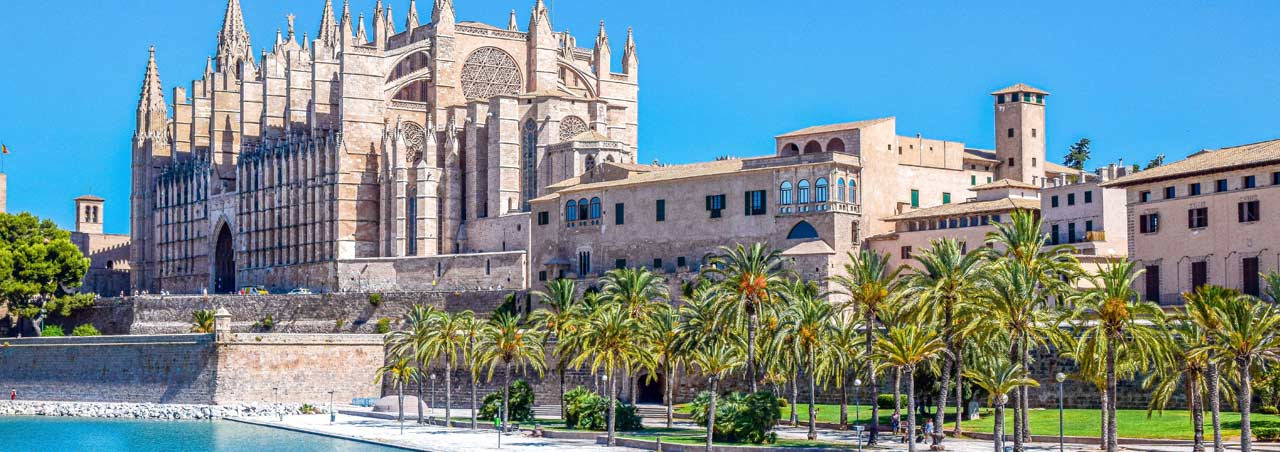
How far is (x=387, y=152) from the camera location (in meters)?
87.2

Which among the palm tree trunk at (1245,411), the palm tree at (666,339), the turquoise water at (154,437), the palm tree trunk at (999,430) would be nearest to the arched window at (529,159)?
the turquoise water at (154,437)

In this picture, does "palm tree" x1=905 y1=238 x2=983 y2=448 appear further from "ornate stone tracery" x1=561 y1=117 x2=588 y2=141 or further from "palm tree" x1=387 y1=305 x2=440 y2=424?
"ornate stone tracery" x1=561 y1=117 x2=588 y2=141

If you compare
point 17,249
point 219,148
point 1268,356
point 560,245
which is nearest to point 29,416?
point 17,249

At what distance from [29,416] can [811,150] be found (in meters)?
35.2

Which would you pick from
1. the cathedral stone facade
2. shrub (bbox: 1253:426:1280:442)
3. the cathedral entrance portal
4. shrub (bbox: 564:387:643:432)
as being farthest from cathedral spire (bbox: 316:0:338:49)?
shrub (bbox: 1253:426:1280:442)

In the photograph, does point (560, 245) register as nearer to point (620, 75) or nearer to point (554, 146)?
point (554, 146)

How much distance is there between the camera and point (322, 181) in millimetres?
90688

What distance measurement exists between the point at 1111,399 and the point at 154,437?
1417 inches

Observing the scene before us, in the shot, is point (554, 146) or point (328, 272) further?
point (328, 272)

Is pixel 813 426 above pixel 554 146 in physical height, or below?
below

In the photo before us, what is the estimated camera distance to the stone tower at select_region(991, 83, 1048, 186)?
241 ft

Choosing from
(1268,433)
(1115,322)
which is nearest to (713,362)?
(1115,322)

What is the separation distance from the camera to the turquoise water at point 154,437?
57500 mm

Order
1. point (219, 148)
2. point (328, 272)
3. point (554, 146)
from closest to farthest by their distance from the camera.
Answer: point (554, 146) → point (328, 272) → point (219, 148)
